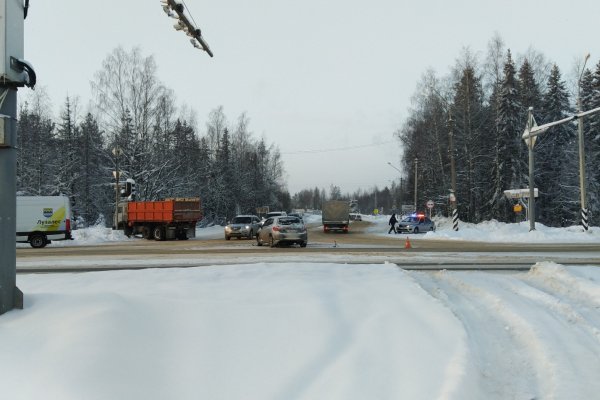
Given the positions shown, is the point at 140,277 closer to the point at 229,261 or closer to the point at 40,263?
the point at 229,261

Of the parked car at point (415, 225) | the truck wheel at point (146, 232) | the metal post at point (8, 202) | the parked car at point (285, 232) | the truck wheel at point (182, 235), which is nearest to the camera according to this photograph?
the metal post at point (8, 202)

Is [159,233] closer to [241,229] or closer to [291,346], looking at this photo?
[241,229]

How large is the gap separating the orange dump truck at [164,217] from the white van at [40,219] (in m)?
7.24

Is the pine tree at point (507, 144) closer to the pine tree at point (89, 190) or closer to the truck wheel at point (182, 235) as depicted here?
the truck wheel at point (182, 235)

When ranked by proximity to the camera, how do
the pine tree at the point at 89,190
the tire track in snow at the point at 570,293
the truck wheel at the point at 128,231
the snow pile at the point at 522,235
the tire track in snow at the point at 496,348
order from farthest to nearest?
1. the pine tree at the point at 89,190
2. the truck wheel at the point at 128,231
3. the snow pile at the point at 522,235
4. the tire track in snow at the point at 570,293
5. the tire track in snow at the point at 496,348

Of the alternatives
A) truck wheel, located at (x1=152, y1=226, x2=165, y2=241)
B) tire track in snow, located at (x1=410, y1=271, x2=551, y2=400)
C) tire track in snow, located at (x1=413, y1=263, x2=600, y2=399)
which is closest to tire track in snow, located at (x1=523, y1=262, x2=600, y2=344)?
tire track in snow, located at (x1=413, y1=263, x2=600, y2=399)

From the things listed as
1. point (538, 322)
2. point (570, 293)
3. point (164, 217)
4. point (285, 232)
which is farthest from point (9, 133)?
point (164, 217)

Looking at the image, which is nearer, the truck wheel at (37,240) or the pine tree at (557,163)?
the truck wheel at (37,240)

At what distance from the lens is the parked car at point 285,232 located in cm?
2203

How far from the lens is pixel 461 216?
5384cm

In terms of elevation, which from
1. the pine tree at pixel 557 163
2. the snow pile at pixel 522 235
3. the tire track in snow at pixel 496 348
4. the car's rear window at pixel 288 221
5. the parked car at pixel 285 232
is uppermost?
the pine tree at pixel 557 163

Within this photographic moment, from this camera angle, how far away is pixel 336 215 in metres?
43.5

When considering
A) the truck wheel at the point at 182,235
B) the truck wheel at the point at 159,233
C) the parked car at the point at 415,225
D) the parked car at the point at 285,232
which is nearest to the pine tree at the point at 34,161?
the truck wheel at the point at 159,233

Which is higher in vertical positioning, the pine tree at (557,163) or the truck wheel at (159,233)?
the pine tree at (557,163)
